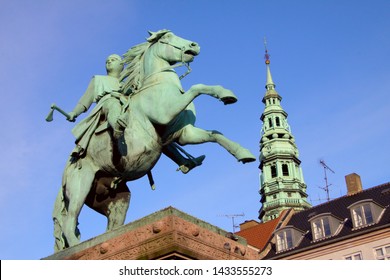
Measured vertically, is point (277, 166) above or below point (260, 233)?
above

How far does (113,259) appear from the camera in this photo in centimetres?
970

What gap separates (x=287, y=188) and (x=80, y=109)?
70736 mm

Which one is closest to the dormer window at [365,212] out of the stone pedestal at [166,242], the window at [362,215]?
the window at [362,215]

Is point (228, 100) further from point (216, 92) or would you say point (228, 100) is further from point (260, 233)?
point (260, 233)

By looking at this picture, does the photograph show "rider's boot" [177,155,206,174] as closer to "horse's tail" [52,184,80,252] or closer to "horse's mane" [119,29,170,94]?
"horse's mane" [119,29,170,94]

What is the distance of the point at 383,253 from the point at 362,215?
368cm

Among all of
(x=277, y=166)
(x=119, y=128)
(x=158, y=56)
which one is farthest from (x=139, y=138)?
(x=277, y=166)

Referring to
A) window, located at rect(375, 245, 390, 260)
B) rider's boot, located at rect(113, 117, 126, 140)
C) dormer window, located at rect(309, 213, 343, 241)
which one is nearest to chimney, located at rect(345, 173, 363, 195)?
dormer window, located at rect(309, 213, 343, 241)

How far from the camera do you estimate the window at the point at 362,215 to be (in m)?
46.9

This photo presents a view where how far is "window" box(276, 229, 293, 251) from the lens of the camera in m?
51.2

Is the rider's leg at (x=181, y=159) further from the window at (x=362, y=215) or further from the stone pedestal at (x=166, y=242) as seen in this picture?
the window at (x=362, y=215)

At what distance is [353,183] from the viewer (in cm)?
5738

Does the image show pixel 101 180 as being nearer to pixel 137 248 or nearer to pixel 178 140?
pixel 178 140

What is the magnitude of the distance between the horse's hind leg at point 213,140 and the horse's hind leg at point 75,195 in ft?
5.62
